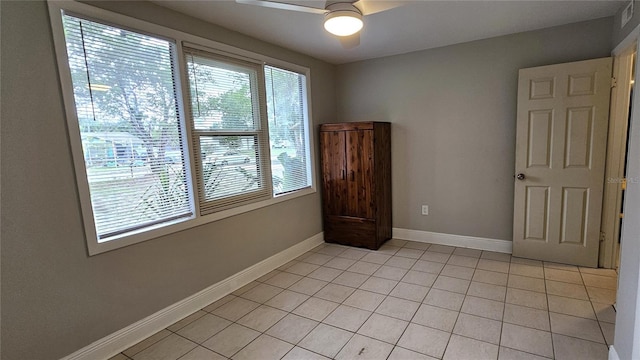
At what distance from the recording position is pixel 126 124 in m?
2.08

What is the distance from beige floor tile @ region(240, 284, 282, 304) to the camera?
106 inches

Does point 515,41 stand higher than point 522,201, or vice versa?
point 515,41

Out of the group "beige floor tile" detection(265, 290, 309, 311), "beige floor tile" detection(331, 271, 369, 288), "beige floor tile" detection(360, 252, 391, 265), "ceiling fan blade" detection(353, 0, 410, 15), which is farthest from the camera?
"beige floor tile" detection(360, 252, 391, 265)

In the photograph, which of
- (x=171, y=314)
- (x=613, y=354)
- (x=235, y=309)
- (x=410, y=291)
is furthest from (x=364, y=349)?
(x=171, y=314)

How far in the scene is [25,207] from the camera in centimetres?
166

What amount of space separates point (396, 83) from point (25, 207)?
371 centimetres

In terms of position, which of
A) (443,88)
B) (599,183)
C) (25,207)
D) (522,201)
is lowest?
(522,201)

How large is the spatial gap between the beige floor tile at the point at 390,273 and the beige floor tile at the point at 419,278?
0.06m

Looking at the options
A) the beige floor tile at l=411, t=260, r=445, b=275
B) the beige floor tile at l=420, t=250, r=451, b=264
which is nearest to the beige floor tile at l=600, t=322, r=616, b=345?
the beige floor tile at l=411, t=260, r=445, b=275

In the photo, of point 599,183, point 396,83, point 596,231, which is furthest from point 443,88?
point 596,231

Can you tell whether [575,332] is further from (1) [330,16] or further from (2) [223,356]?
(1) [330,16]

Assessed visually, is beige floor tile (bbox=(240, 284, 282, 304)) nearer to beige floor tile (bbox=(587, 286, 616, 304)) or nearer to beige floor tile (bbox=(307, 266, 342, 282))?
beige floor tile (bbox=(307, 266, 342, 282))

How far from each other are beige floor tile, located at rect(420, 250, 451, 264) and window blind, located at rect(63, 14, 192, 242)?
262cm

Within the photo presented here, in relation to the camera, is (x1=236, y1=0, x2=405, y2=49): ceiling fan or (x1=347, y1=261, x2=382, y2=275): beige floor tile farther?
(x1=347, y1=261, x2=382, y2=275): beige floor tile
